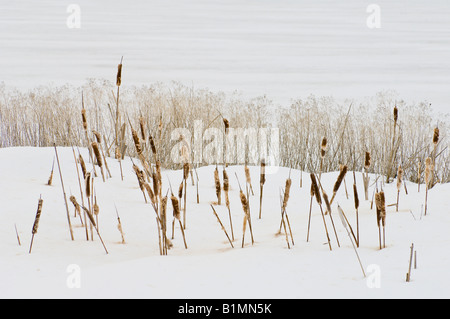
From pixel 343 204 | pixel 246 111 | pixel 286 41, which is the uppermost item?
pixel 286 41

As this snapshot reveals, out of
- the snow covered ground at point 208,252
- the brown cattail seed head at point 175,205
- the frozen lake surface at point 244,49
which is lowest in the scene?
the snow covered ground at point 208,252

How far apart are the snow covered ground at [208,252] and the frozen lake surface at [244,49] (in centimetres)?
638

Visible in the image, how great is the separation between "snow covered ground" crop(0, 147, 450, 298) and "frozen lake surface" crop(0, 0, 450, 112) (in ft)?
20.9

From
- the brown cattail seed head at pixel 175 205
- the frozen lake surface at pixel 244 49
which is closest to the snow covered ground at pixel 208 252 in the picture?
the brown cattail seed head at pixel 175 205

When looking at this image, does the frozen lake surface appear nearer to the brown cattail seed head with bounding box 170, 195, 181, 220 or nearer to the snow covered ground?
the snow covered ground

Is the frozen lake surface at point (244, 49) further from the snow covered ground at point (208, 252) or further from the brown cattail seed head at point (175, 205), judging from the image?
the brown cattail seed head at point (175, 205)

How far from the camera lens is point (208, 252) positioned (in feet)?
7.73

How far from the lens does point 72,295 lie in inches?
66.8

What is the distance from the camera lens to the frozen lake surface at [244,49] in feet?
36.5

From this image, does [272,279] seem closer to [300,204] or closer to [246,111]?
[300,204]

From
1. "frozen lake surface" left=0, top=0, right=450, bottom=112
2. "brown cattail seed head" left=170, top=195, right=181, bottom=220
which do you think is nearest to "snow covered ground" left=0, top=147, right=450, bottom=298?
"brown cattail seed head" left=170, top=195, right=181, bottom=220

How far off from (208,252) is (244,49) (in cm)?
1429

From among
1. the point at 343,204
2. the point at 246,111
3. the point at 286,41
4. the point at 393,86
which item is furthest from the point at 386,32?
the point at 343,204

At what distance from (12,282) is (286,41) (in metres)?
16.7
